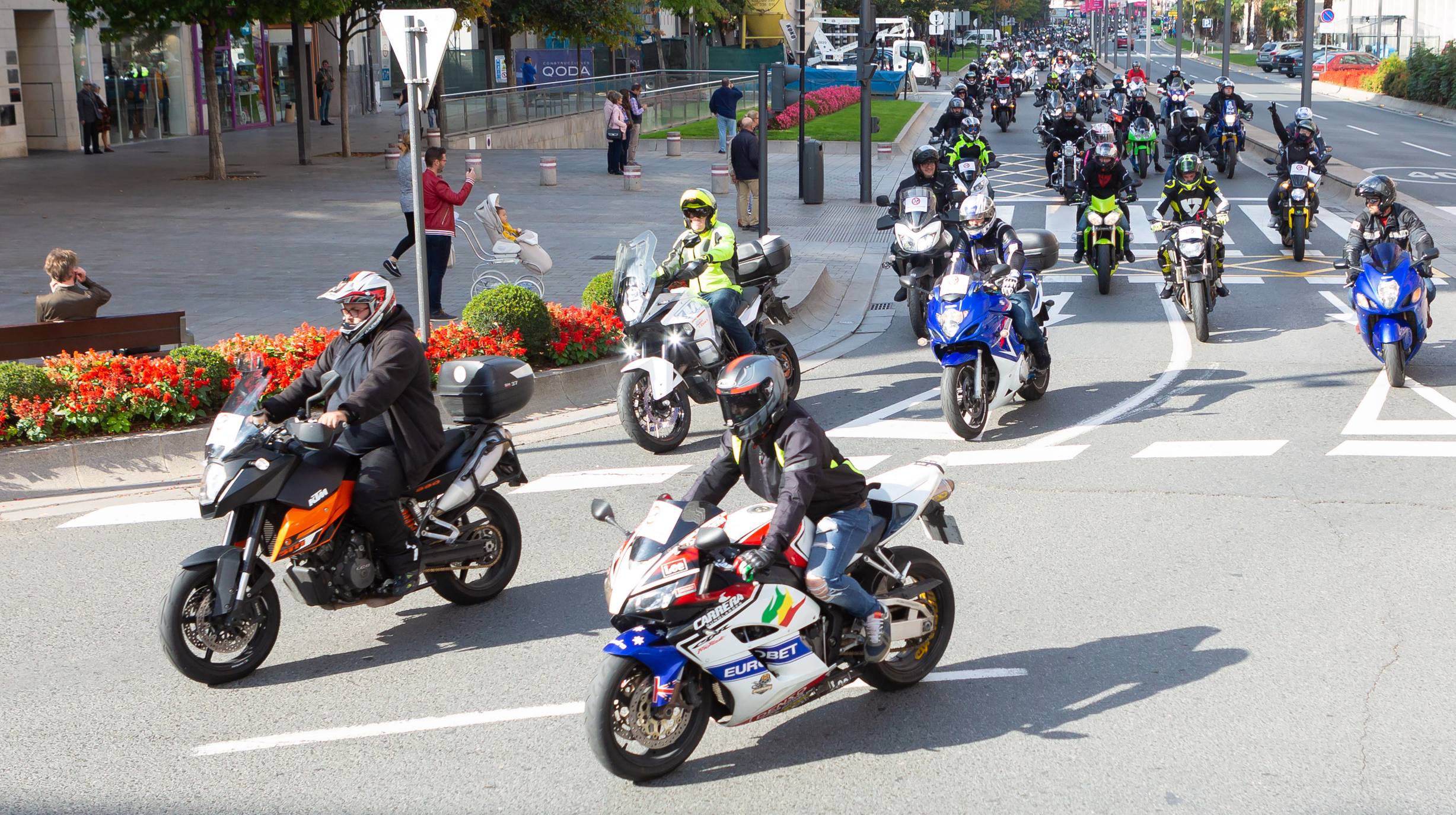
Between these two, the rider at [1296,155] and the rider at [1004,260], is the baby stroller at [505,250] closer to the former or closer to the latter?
the rider at [1004,260]

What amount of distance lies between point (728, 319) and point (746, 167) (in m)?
11.1

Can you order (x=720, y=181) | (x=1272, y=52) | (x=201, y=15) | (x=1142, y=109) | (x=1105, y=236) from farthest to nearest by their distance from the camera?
1. (x=1272, y=52)
2. (x=1142, y=109)
3. (x=720, y=181)
4. (x=201, y=15)
5. (x=1105, y=236)

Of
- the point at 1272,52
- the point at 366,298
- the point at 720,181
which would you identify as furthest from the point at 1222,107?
the point at 1272,52

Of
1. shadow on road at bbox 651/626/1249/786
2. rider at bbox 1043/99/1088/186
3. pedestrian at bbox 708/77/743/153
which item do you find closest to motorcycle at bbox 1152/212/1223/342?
shadow on road at bbox 651/626/1249/786

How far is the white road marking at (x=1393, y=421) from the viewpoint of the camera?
403 inches

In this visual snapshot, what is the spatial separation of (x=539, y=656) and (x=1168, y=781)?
8.89 ft

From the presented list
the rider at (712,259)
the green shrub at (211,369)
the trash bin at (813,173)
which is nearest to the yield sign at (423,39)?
the rider at (712,259)

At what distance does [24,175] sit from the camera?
27609 millimetres

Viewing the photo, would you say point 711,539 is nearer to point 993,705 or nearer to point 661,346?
point 993,705

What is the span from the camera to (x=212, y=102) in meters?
25.5

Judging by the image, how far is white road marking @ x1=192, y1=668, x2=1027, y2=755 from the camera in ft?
18.2

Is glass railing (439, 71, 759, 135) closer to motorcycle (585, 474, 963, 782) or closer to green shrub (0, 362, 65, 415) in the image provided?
green shrub (0, 362, 65, 415)

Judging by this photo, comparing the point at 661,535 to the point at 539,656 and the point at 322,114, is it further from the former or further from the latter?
the point at 322,114

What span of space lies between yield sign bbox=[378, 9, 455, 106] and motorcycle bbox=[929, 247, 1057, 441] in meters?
3.81
